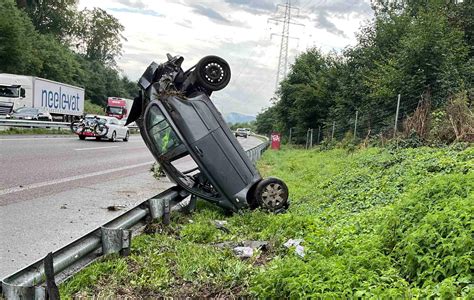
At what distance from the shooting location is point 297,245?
440cm

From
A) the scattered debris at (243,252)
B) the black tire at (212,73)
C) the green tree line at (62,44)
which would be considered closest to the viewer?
the scattered debris at (243,252)

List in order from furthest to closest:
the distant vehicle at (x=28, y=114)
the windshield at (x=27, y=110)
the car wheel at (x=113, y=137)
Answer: the windshield at (x=27, y=110) < the distant vehicle at (x=28, y=114) < the car wheel at (x=113, y=137)

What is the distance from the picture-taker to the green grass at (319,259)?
3.02 m

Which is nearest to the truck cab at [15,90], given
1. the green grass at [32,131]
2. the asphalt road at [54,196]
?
the green grass at [32,131]

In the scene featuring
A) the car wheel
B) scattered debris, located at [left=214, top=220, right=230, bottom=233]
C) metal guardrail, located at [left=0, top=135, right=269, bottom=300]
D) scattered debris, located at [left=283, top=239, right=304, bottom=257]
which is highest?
metal guardrail, located at [left=0, top=135, right=269, bottom=300]

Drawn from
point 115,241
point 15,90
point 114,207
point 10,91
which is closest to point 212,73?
point 114,207

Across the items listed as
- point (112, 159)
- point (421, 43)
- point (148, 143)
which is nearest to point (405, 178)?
point (148, 143)

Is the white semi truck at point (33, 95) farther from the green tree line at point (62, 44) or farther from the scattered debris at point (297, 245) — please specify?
the scattered debris at point (297, 245)

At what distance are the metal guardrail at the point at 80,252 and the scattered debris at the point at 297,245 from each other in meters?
1.62

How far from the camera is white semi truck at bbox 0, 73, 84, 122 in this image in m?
30.1

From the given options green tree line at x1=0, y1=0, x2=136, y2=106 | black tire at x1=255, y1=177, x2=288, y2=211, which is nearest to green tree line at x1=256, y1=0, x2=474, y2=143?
black tire at x1=255, y1=177, x2=288, y2=211

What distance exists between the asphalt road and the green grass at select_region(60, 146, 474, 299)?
1187 millimetres

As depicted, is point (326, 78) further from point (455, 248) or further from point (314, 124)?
point (455, 248)

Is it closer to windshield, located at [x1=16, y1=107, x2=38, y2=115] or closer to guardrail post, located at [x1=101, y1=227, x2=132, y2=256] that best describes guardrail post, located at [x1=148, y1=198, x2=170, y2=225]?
guardrail post, located at [x1=101, y1=227, x2=132, y2=256]
